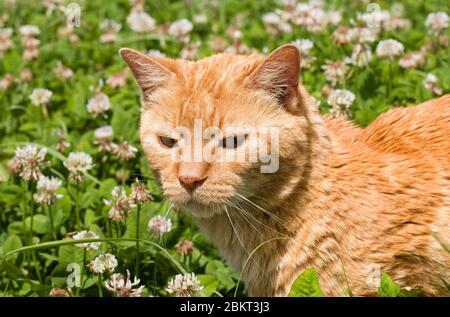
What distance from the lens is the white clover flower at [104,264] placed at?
358 centimetres

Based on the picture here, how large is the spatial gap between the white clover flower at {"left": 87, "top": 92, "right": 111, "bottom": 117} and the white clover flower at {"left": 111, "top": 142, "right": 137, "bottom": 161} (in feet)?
1.83

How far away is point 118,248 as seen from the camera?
3883 mm

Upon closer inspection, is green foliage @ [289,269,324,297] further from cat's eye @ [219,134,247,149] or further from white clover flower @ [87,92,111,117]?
white clover flower @ [87,92,111,117]

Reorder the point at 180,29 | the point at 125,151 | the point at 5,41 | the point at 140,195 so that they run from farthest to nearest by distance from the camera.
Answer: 1. the point at 5,41
2. the point at 180,29
3. the point at 125,151
4. the point at 140,195

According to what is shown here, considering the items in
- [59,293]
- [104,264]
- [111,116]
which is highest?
[111,116]

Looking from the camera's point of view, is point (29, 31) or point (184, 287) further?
point (29, 31)

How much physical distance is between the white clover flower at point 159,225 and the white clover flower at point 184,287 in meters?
0.41

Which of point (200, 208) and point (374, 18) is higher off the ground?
point (374, 18)

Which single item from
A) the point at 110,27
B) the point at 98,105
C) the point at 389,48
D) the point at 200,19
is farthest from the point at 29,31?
the point at 389,48

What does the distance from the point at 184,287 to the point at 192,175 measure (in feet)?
1.68

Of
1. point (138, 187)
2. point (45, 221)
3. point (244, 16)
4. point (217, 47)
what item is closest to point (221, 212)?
point (138, 187)

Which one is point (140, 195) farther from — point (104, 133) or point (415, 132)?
point (415, 132)

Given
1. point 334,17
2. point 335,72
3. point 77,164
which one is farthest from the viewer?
point 334,17

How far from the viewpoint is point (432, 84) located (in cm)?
476
